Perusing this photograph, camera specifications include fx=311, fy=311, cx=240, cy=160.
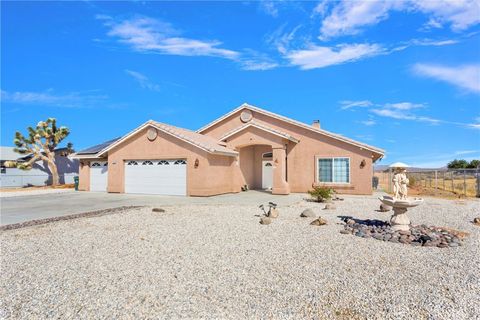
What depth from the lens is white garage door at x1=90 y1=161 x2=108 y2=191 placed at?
2360 cm

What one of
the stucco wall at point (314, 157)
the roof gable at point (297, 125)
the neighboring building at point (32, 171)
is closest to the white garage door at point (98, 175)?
the roof gable at point (297, 125)

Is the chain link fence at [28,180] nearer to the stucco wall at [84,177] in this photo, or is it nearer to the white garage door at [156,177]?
the stucco wall at [84,177]

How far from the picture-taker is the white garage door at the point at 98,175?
23598mm

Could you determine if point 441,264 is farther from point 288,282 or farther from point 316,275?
point 288,282

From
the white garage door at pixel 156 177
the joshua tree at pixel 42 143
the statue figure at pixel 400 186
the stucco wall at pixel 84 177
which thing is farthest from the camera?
the joshua tree at pixel 42 143

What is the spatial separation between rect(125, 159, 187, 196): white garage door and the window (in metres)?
8.90

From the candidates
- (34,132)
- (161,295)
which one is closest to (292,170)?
(161,295)

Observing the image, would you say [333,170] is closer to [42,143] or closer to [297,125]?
[297,125]

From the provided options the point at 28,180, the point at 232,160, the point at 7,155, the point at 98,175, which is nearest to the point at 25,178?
the point at 28,180

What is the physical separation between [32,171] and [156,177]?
2250cm

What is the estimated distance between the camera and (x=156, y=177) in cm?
2050

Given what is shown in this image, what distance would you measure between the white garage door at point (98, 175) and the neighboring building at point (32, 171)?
14.4 m

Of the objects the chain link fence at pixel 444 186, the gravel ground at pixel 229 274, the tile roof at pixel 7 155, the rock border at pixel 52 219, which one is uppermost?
the tile roof at pixel 7 155

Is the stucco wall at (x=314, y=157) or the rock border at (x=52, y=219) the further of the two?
the stucco wall at (x=314, y=157)
